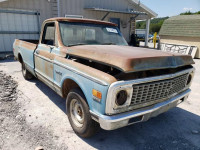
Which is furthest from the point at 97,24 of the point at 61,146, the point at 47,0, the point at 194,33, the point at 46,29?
the point at 194,33

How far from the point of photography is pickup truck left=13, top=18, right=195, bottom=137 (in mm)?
2016

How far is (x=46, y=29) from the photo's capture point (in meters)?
3.92

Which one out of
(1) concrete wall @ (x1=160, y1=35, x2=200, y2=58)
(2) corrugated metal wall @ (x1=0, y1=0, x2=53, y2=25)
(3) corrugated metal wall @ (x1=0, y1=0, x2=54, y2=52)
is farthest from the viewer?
(1) concrete wall @ (x1=160, y1=35, x2=200, y2=58)

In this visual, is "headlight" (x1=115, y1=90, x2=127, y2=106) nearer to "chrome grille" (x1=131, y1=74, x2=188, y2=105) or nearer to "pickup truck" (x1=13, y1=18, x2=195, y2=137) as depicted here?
"pickup truck" (x1=13, y1=18, x2=195, y2=137)

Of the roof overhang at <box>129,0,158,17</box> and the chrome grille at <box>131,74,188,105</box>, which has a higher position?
the roof overhang at <box>129,0,158,17</box>

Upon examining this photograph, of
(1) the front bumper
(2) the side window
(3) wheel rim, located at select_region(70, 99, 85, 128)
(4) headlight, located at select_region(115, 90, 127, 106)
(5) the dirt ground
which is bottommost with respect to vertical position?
(5) the dirt ground

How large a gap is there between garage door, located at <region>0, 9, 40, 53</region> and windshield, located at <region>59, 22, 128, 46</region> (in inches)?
293

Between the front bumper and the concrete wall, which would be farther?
the concrete wall

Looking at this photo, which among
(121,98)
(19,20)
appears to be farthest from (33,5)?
(121,98)

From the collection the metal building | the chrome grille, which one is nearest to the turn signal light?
the chrome grille

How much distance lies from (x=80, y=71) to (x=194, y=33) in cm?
1247

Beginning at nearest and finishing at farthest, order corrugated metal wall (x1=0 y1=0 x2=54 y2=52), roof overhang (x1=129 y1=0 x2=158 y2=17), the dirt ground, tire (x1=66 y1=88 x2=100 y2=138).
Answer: tire (x1=66 y1=88 x2=100 y2=138)
the dirt ground
corrugated metal wall (x1=0 y1=0 x2=54 y2=52)
roof overhang (x1=129 y1=0 x2=158 y2=17)

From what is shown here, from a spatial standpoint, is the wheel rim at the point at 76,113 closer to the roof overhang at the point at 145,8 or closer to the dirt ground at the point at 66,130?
the dirt ground at the point at 66,130

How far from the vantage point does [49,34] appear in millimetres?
3709
